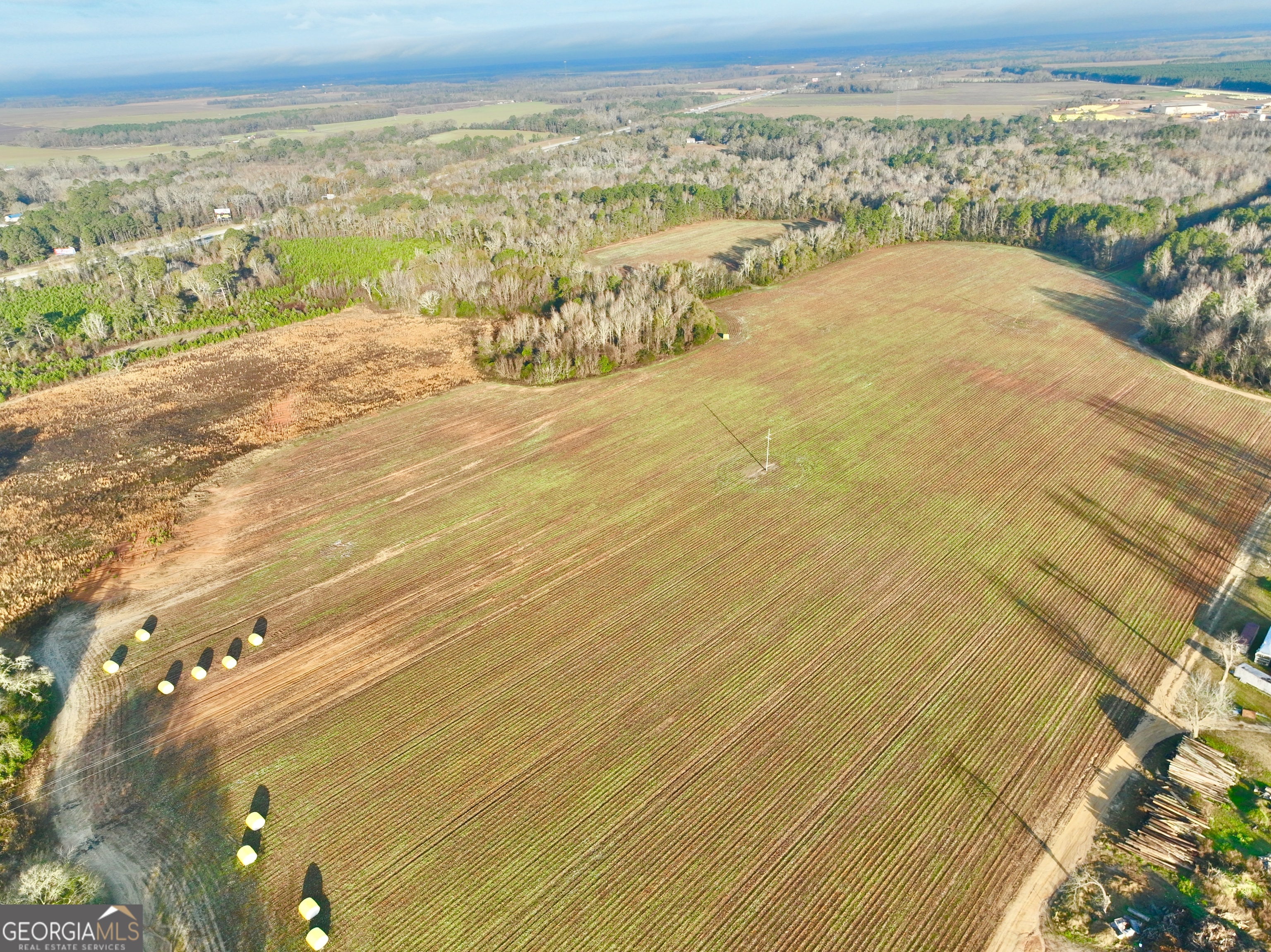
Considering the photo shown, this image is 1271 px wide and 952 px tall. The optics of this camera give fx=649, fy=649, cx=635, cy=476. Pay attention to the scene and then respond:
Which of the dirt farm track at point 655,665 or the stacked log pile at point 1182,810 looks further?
the stacked log pile at point 1182,810

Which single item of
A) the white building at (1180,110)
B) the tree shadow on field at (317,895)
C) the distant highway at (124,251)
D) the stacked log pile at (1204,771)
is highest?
the white building at (1180,110)

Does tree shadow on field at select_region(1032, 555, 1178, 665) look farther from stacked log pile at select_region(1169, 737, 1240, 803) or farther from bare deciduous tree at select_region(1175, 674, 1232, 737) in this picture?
stacked log pile at select_region(1169, 737, 1240, 803)

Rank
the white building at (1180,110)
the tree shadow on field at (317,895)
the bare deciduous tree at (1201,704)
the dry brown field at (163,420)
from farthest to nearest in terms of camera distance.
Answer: the white building at (1180,110), the dry brown field at (163,420), the bare deciduous tree at (1201,704), the tree shadow on field at (317,895)

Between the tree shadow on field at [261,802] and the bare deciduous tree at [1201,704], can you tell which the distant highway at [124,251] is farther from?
the bare deciduous tree at [1201,704]

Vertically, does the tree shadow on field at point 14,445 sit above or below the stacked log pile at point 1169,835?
above

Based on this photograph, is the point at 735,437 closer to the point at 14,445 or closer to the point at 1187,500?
the point at 1187,500

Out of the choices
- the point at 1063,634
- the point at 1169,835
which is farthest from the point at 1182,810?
the point at 1063,634

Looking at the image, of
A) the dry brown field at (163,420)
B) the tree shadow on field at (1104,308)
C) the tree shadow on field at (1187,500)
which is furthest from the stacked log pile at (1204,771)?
the dry brown field at (163,420)
